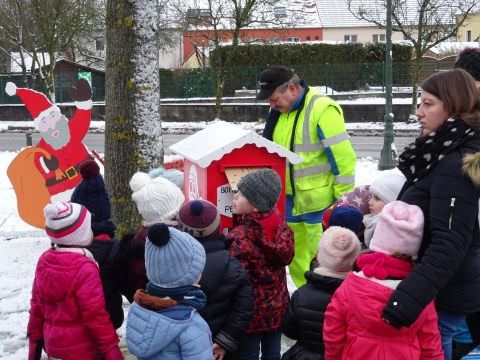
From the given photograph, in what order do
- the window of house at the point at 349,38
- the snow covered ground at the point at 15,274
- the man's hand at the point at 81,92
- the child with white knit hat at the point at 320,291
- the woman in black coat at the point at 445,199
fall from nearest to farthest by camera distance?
the woman in black coat at the point at 445,199 < the child with white knit hat at the point at 320,291 < the snow covered ground at the point at 15,274 < the man's hand at the point at 81,92 < the window of house at the point at 349,38

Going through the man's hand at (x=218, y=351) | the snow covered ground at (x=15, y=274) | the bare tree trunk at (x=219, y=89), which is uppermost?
the bare tree trunk at (x=219, y=89)

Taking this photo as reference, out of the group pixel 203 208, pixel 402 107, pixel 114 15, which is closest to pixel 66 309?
pixel 203 208

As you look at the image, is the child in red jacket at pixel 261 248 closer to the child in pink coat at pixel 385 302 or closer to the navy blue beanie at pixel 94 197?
the child in pink coat at pixel 385 302

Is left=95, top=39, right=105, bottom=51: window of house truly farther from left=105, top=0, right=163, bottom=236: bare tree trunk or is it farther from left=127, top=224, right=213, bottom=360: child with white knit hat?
left=127, top=224, right=213, bottom=360: child with white knit hat

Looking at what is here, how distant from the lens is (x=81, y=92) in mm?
6594

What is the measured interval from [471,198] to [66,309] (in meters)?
1.86

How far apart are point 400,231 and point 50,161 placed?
4.95 metres

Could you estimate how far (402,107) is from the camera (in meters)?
23.4

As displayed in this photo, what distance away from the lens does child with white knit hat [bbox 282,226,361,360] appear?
2840mm

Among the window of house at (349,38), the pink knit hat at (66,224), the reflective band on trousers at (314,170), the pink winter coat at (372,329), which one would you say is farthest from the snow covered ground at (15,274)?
the window of house at (349,38)

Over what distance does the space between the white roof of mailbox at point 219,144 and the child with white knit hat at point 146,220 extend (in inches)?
19.9

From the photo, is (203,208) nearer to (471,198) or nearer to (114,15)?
(471,198)

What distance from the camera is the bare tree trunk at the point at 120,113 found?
5172 mm

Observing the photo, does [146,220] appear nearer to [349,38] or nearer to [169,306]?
[169,306]
